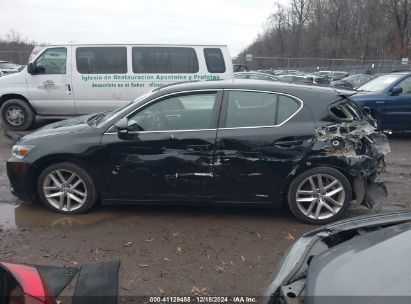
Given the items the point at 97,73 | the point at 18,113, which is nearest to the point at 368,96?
the point at 97,73

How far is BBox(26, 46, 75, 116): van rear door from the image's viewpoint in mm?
9844

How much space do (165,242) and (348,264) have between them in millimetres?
2511

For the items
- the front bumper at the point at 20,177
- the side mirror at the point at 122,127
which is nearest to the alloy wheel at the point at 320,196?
the side mirror at the point at 122,127

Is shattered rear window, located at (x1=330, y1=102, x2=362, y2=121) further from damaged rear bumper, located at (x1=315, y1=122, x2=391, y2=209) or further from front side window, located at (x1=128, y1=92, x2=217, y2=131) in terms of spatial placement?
front side window, located at (x1=128, y1=92, x2=217, y2=131)

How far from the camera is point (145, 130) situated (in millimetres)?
4773

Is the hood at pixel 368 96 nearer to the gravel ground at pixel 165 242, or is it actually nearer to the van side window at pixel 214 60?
the van side window at pixel 214 60

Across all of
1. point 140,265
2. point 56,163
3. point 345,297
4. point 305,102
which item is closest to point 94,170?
point 56,163

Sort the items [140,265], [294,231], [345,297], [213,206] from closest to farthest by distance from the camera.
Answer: [345,297]
[140,265]
[294,231]
[213,206]

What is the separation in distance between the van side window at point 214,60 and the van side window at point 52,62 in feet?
10.6

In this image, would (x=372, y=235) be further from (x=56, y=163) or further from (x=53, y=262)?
(x=56, y=163)

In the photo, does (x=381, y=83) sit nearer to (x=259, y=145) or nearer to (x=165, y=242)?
(x=259, y=145)

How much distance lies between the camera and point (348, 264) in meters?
2.06

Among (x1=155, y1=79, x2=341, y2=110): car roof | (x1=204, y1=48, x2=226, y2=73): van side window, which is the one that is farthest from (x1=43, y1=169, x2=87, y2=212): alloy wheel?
(x1=204, y1=48, x2=226, y2=73): van side window

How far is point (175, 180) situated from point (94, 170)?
0.91 m
